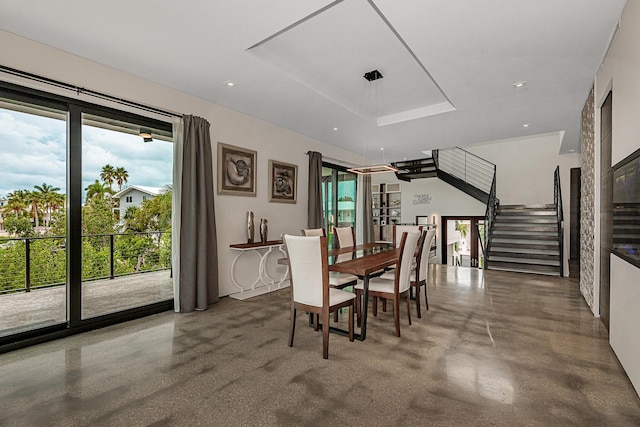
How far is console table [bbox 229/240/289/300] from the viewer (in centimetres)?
446

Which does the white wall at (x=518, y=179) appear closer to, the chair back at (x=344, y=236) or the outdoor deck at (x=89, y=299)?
the chair back at (x=344, y=236)

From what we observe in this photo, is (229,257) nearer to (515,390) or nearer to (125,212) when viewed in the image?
(125,212)

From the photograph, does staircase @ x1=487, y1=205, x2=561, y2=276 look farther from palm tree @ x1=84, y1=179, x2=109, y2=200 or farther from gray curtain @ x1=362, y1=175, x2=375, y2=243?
palm tree @ x1=84, y1=179, x2=109, y2=200

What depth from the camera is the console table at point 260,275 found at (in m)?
4.46

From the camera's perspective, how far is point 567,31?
255 cm

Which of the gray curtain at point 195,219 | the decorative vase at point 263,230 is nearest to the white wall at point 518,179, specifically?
the decorative vase at point 263,230

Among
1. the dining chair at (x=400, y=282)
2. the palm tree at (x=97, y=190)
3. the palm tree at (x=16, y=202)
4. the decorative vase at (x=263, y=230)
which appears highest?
the palm tree at (x=97, y=190)

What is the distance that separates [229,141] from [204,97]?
2.22 ft

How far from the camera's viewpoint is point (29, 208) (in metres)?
3.11

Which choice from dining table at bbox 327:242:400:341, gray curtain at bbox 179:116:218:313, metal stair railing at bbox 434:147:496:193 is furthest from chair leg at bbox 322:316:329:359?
metal stair railing at bbox 434:147:496:193

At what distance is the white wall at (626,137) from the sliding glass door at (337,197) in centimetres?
452

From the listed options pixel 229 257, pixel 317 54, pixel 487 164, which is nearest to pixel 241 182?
pixel 229 257

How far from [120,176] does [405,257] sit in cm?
350

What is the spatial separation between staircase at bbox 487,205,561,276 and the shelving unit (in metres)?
3.37
